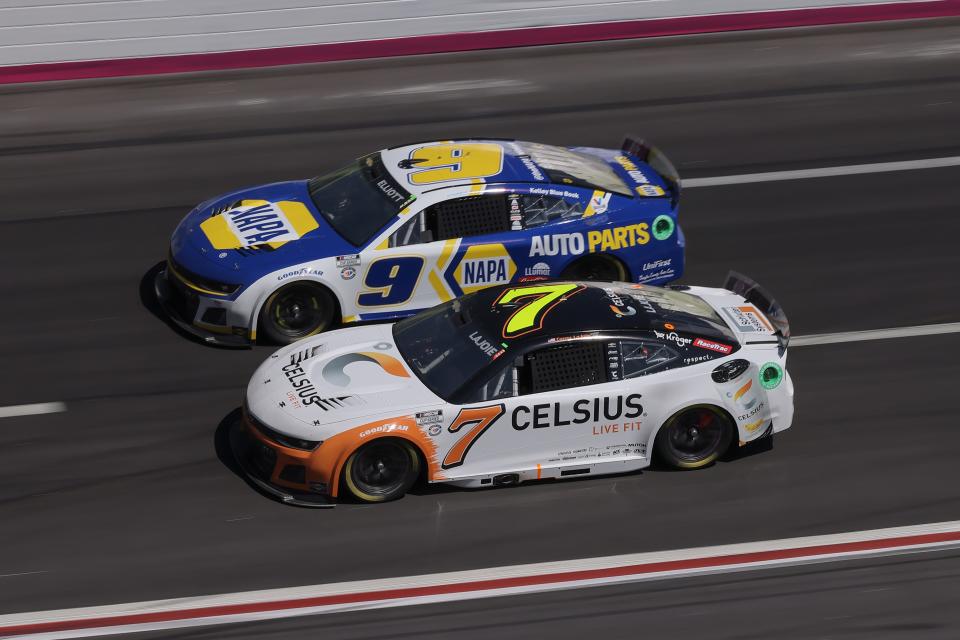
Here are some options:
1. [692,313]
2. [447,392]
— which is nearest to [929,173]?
[692,313]

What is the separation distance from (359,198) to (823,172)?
6.16m

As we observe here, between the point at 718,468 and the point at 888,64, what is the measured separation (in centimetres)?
1005

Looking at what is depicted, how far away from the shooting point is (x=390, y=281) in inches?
437

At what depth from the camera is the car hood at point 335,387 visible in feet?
28.8

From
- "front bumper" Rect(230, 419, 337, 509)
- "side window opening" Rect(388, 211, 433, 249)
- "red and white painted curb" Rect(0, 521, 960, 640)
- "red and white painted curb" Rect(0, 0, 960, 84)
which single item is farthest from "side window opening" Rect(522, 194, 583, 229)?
"red and white painted curb" Rect(0, 0, 960, 84)

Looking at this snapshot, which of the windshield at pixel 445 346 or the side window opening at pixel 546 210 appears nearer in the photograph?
the windshield at pixel 445 346

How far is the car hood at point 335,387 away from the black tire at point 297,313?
1.14 metres

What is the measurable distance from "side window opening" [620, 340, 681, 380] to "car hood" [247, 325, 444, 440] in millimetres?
1448

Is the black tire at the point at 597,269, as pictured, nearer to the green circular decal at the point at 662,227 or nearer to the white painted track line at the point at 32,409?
the green circular decal at the point at 662,227

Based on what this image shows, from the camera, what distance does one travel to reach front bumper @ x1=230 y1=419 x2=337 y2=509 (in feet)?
29.3

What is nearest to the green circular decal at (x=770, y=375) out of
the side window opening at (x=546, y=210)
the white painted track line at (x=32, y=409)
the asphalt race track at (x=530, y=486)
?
the asphalt race track at (x=530, y=486)

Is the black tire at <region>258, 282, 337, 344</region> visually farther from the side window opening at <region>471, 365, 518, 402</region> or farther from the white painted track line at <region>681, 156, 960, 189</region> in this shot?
the white painted track line at <region>681, 156, 960, 189</region>

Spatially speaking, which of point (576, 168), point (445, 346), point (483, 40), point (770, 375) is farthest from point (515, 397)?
point (483, 40)

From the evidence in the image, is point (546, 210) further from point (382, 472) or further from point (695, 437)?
point (382, 472)
